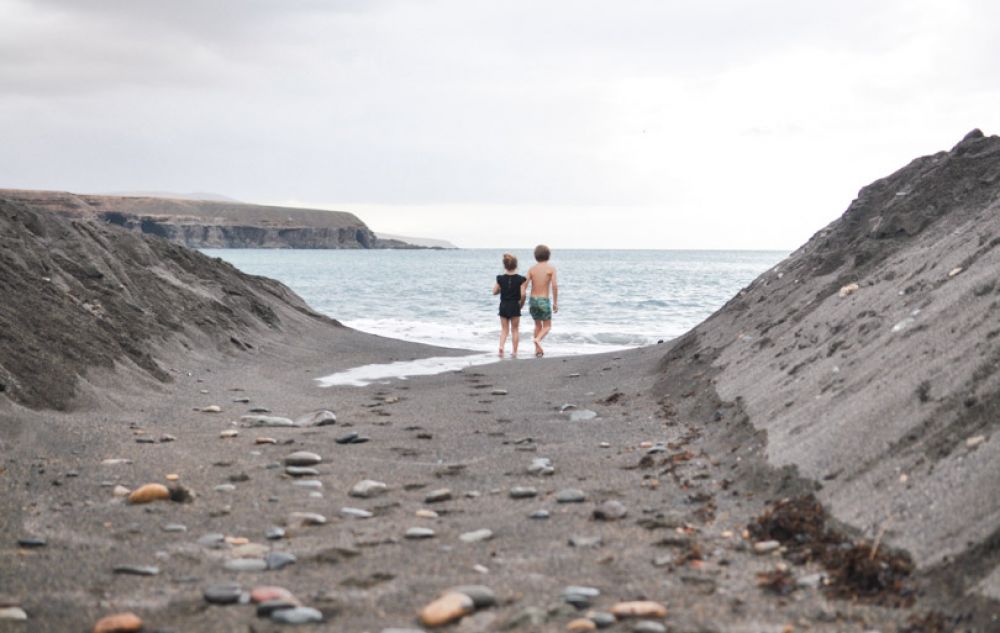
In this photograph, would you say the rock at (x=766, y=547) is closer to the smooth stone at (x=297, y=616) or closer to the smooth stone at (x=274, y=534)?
the smooth stone at (x=297, y=616)

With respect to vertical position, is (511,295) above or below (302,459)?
above

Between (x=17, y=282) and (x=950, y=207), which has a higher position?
(x=950, y=207)

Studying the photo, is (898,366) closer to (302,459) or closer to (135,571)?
(302,459)

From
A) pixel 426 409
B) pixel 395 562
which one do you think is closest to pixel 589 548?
pixel 395 562

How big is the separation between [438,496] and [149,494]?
61.9 inches

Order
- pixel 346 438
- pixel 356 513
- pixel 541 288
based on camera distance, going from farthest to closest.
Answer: pixel 541 288 < pixel 346 438 < pixel 356 513

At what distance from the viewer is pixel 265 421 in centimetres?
768

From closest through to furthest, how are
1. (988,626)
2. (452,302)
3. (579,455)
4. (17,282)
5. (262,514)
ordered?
(988,626) → (262,514) → (579,455) → (17,282) → (452,302)

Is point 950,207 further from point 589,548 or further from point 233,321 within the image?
point 233,321

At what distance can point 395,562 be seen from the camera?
3893 millimetres

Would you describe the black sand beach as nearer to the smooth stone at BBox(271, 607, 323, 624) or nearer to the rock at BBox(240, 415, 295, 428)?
the smooth stone at BBox(271, 607, 323, 624)

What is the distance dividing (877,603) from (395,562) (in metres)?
1.93

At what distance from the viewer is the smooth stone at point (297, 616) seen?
3.19m

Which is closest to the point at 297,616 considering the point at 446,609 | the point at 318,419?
the point at 446,609
